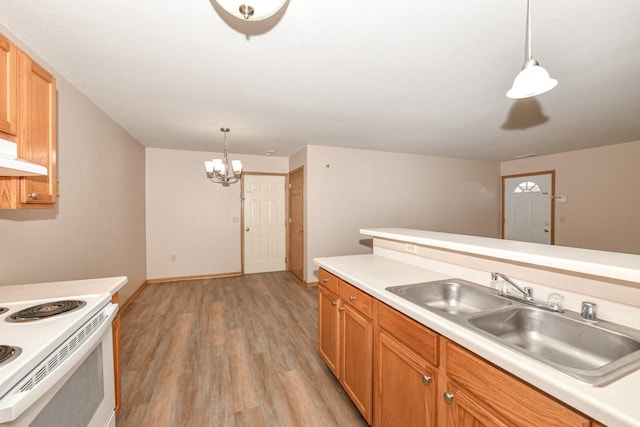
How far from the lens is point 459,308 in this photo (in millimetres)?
1558

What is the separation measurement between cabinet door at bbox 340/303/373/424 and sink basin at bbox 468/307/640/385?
0.67 meters

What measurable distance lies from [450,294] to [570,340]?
1.93ft

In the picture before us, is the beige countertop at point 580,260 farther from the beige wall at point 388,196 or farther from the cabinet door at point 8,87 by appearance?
the beige wall at point 388,196

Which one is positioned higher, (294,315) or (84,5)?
(84,5)

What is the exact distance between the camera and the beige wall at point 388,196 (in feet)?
14.9

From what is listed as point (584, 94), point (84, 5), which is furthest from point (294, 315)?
point (584, 94)

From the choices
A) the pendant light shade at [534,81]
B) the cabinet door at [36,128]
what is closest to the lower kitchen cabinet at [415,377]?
the pendant light shade at [534,81]

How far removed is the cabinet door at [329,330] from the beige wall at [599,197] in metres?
5.69

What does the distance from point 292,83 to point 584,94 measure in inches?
112

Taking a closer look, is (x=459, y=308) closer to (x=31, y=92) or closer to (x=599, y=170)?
(x=31, y=92)

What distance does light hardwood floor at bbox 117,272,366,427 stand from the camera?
5.78 feet

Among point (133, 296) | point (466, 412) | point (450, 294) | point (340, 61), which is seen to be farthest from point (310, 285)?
point (466, 412)

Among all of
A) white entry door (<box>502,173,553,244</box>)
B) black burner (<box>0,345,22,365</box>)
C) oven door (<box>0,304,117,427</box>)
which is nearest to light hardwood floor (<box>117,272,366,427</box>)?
oven door (<box>0,304,117,427</box>)

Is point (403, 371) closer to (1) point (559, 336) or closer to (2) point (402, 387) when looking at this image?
(2) point (402, 387)
